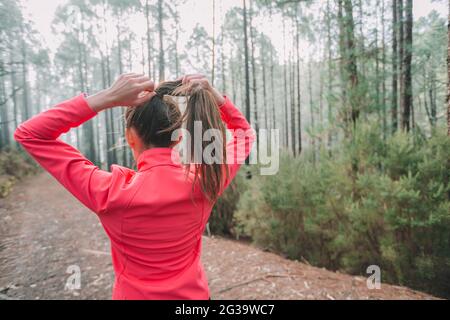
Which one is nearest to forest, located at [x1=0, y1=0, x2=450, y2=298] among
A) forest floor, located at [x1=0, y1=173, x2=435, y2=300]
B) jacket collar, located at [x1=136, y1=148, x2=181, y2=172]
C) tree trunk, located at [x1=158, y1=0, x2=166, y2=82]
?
tree trunk, located at [x1=158, y1=0, x2=166, y2=82]

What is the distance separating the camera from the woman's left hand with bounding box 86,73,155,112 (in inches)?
36.3

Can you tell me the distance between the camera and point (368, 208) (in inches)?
142

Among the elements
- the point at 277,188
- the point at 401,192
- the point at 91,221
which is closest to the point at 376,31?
the point at 401,192

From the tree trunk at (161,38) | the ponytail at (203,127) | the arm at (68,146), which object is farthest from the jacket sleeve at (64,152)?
the tree trunk at (161,38)

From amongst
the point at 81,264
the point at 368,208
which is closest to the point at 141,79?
the point at 81,264

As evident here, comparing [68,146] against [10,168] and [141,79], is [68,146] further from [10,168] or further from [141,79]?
[10,168]

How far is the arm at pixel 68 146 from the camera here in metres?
0.89

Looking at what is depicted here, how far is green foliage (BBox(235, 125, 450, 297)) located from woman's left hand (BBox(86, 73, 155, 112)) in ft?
10.4

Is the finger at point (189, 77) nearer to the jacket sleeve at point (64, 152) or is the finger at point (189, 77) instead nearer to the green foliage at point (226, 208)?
the jacket sleeve at point (64, 152)

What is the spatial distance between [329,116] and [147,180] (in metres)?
3.99

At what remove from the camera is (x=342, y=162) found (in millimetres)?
4008

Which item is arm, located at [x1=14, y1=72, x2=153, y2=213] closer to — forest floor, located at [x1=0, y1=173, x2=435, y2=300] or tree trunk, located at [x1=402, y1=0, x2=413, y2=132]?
forest floor, located at [x1=0, y1=173, x2=435, y2=300]

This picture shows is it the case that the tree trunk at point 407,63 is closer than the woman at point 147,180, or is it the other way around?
the woman at point 147,180

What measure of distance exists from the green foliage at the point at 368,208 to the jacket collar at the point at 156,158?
3029 millimetres
